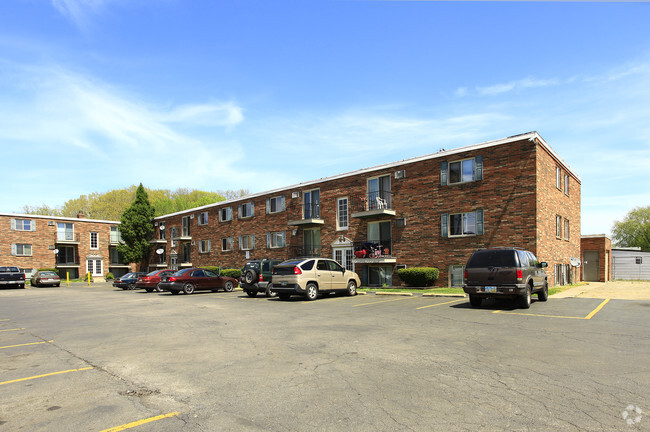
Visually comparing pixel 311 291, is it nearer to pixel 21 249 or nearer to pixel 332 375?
pixel 332 375

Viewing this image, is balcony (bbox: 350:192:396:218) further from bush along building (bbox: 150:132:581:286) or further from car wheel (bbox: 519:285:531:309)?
car wheel (bbox: 519:285:531:309)

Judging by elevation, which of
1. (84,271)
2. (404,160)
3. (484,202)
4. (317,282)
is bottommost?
(84,271)

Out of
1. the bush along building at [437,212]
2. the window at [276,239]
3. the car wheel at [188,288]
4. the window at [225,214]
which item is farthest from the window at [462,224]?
the window at [225,214]

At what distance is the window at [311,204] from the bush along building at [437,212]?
8 cm

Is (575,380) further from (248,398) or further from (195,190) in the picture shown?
(195,190)

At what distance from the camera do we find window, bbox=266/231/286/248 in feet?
111

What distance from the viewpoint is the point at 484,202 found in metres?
21.3

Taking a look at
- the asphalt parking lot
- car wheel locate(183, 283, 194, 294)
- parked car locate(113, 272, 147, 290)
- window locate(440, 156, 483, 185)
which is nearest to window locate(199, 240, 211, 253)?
parked car locate(113, 272, 147, 290)

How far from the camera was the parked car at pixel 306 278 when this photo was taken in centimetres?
1683

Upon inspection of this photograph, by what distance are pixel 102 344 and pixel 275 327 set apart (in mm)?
3677

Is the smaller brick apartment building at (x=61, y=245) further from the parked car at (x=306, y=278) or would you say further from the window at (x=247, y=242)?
the parked car at (x=306, y=278)

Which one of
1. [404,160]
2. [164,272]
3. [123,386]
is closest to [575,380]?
[123,386]

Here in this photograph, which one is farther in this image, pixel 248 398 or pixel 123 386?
pixel 123 386

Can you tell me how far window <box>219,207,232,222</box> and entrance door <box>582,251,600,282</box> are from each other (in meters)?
30.6
